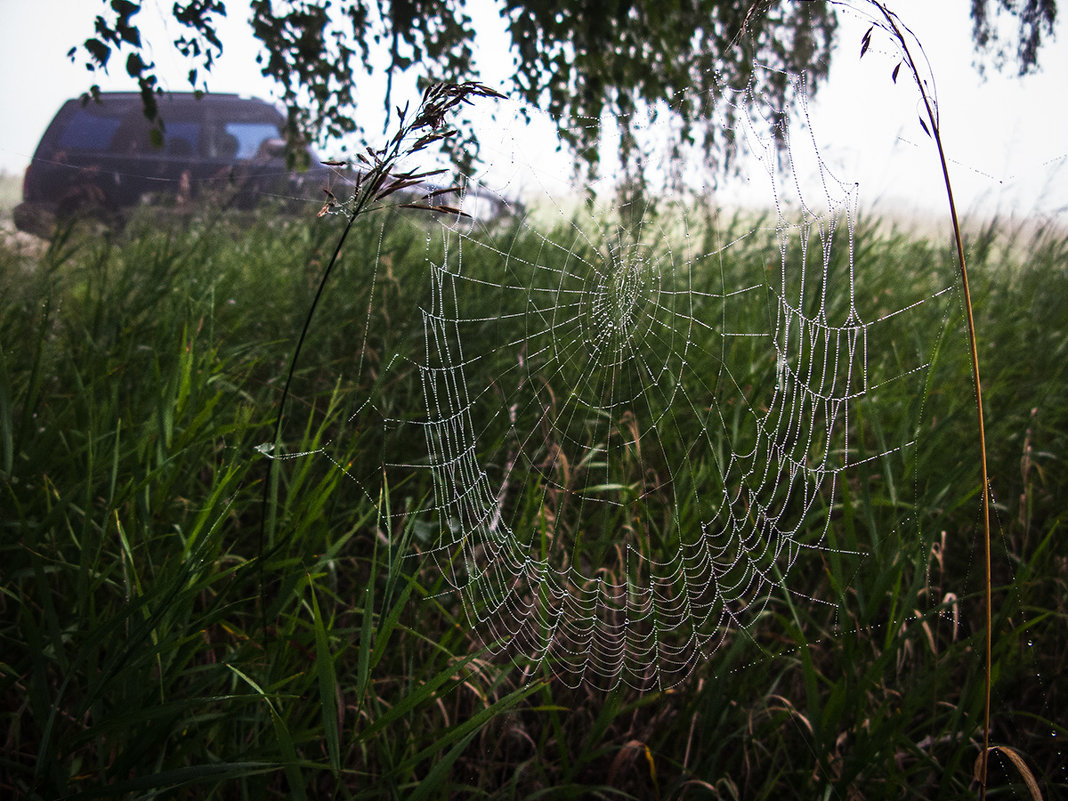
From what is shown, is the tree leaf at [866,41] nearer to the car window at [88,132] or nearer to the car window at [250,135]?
the car window at [88,132]

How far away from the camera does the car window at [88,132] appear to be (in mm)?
2240

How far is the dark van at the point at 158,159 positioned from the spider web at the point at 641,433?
80 centimetres

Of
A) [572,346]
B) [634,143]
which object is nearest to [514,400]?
[572,346]

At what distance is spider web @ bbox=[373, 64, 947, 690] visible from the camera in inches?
66.9

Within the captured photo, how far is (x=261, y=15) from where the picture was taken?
2490 millimetres

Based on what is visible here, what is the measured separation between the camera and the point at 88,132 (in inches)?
93.0

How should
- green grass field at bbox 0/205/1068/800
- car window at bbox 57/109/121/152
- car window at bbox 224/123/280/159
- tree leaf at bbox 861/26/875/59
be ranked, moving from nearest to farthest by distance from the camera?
tree leaf at bbox 861/26/875/59 → green grass field at bbox 0/205/1068/800 → car window at bbox 57/109/121/152 → car window at bbox 224/123/280/159

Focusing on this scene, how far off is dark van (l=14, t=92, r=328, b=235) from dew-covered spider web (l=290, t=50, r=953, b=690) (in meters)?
0.75

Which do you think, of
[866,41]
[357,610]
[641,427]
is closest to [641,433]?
[641,427]

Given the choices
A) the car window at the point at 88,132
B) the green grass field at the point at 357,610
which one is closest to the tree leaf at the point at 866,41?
the green grass field at the point at 357,610

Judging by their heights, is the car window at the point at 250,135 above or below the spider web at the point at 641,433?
above

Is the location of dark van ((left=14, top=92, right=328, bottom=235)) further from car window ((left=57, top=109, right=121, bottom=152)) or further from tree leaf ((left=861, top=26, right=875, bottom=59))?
tree leaf ((left=861, top=26, right=875, bottom=59))

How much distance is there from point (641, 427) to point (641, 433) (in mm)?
46

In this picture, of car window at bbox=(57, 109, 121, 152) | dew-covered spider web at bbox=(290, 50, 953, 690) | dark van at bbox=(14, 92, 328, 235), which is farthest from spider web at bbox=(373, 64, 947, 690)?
car window at bbox=(57, 109, 121, 152)
